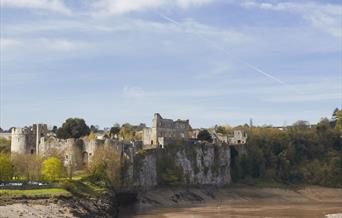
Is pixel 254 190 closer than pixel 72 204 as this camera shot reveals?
No

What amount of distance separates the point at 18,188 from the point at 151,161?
3578 cm

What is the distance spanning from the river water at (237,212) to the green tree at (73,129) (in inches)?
1255

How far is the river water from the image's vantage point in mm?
70062

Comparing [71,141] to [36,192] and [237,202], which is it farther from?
[36,192]

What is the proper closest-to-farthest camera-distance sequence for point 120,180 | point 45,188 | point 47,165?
point 45,188, point 47,165, point 120,180

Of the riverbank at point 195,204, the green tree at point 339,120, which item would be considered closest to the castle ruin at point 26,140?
the riverbank at point 195,204

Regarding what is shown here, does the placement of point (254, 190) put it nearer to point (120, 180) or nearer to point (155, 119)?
point (155, 119)

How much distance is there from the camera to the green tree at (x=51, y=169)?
72750 mm

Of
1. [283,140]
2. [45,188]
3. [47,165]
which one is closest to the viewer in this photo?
[45,188]

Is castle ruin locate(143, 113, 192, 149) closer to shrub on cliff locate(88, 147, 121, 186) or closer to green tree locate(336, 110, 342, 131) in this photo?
shrub on cliff locate(88, 147, 121, 186)

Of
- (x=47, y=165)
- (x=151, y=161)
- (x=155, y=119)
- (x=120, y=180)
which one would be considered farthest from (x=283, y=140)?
(x=47, y=165)

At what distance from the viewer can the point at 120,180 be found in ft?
275

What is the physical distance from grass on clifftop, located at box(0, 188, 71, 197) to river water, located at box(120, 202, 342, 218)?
29.2 ft

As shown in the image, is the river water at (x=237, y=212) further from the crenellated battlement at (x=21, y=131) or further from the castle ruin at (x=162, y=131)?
the crenellated battlement at (x=21, y=131)
